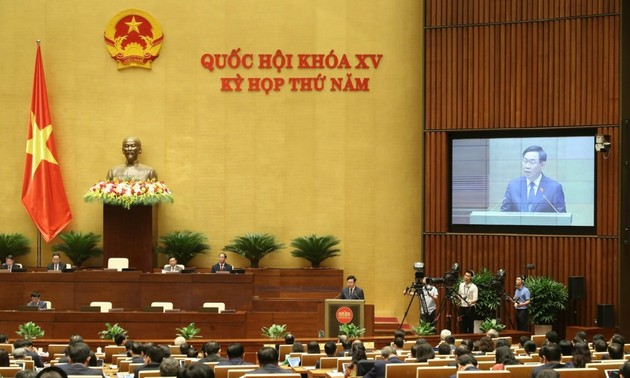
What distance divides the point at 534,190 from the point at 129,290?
7.06 metres

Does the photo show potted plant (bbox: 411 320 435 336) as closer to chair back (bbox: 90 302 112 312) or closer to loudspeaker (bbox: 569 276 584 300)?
loudspeaker (bbox: 569 276 584 300)

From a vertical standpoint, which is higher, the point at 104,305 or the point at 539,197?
the point at 539,197

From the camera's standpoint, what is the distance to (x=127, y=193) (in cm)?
1916

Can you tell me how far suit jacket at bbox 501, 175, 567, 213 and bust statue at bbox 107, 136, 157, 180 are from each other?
6.41m

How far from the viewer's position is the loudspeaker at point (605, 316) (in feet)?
58.1

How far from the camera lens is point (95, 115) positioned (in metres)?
20.9

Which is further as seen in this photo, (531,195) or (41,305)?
(531,195)

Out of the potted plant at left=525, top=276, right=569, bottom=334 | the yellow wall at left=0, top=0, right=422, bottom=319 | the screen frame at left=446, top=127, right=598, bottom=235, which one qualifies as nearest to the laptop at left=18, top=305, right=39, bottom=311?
the yellow wall at left=0, top=0, right=422, bottom=319

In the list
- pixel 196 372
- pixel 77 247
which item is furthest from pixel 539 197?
pixel 196 372

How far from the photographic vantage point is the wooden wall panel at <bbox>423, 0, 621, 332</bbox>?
18.2m

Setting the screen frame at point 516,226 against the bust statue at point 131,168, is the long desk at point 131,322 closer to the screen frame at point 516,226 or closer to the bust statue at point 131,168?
the bust statue at point 131,168

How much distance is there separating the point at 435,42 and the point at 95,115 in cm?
660

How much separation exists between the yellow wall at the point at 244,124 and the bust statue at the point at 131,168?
68 centimetres

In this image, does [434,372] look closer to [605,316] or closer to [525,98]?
[605,316]
